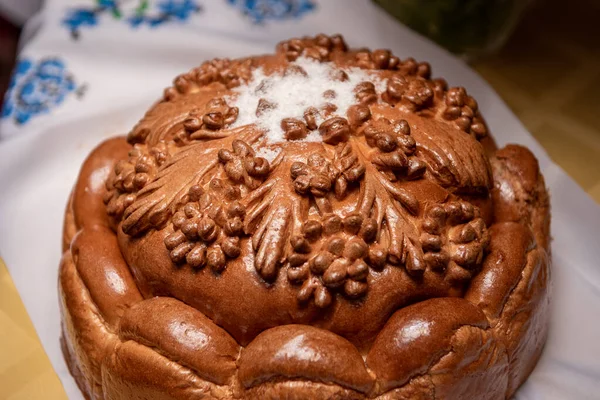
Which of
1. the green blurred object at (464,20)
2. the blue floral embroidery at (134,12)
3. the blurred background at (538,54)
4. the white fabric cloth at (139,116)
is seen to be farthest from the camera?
the blue floral embroidery at (134,12)

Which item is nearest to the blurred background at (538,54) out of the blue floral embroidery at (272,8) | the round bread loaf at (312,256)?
the blue floral embroidery at (272,8)

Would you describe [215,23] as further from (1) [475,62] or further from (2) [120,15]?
(1) [475,62]

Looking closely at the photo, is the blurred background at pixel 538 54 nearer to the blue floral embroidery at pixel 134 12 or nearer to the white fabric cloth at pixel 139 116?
the white fabric cloth at pixel 139 116

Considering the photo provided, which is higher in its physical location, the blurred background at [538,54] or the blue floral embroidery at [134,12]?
the blurred background at [538,54]

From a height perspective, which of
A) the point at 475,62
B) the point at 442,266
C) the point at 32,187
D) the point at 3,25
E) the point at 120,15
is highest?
the point at 442,266

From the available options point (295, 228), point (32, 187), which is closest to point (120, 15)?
point (32, 187)

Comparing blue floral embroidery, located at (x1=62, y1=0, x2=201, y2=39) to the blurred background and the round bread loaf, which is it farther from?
the round bread loaf

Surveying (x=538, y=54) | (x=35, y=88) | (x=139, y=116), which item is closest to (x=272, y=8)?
(x=139, y=116)

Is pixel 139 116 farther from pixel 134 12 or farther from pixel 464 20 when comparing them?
pixel 464 20
